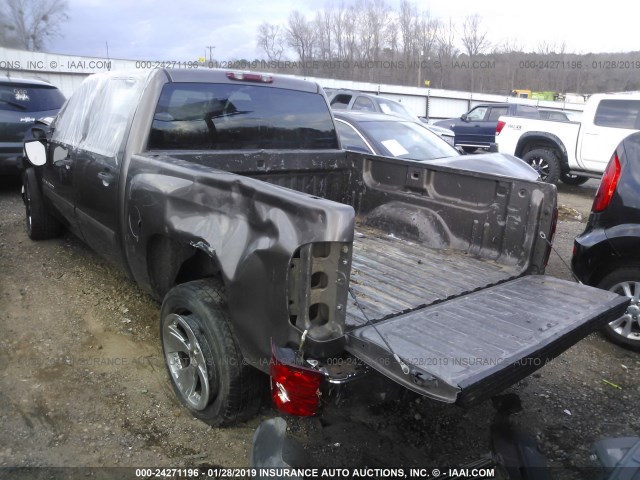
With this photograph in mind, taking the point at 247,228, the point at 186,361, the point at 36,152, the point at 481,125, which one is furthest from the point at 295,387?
the point at 481,125

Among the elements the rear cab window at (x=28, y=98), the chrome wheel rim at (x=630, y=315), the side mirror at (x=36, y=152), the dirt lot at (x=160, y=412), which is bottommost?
the dirt lot at (x=160, y=412)

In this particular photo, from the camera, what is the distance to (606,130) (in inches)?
383

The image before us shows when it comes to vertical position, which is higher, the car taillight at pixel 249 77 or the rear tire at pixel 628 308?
the car taillight at pixel 249 77

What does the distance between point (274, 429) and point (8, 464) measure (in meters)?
1.57

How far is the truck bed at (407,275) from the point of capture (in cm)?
264

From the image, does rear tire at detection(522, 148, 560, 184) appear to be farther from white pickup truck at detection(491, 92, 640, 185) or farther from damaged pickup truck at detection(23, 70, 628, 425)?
damaged pickup truck at detection(23, 70, 628, 425)

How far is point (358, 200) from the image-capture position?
434cm

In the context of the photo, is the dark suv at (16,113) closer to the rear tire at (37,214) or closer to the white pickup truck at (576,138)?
the rear tire at (37,214)

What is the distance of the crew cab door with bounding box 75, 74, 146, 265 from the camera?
3.46m

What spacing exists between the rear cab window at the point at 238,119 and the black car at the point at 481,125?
12431 mm

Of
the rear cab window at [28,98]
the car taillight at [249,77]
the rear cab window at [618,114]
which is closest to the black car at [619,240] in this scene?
the car taillight at [249,77]

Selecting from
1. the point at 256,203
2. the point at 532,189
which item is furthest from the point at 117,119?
the point at 532,189

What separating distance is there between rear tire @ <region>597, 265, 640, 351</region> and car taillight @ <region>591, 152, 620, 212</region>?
533mm

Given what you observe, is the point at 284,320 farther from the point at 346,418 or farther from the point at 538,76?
the point at 538,76
